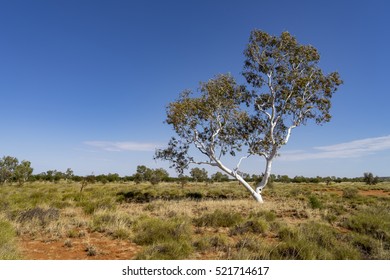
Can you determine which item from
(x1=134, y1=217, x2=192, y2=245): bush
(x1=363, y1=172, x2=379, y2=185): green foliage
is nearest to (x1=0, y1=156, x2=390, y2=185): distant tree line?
(x1=363, y1=172, x2=379, y2=185): green foliage

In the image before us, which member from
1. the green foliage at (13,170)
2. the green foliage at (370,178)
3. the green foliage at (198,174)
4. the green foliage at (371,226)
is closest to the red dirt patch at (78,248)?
the green foliage at (371,226)

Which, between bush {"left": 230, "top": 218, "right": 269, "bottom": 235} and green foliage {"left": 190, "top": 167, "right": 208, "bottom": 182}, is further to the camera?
green foliage {"left": 190, "top": 167, "right": 208, "bottom": 182}

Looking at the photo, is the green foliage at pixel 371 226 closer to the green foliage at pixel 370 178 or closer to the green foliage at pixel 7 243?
the green foliage at pixel 7 243

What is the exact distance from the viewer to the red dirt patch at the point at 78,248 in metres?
8.27

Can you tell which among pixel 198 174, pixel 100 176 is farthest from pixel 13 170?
pixel 198 174

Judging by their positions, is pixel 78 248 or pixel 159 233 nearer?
pixel 78 248

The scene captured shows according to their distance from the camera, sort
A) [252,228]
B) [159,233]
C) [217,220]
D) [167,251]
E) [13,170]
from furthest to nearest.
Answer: [13,170], [217,220], [252,228], [159,233], [167,251]

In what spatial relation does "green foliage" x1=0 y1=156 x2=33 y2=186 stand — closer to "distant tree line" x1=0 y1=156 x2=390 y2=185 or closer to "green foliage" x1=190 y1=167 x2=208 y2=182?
"distant tree line" x1=0 y1=156 x2=390 y2=185

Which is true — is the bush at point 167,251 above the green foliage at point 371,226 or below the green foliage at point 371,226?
below

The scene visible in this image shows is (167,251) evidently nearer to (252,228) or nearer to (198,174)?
(252,228)

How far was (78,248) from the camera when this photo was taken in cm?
902

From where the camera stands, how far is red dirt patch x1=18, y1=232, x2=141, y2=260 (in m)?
8.27

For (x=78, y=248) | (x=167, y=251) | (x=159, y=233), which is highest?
(x=159, y=233)
